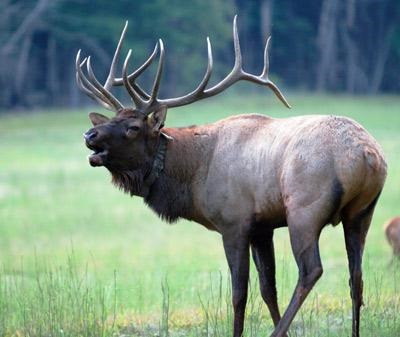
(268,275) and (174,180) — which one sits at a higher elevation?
(174,180)

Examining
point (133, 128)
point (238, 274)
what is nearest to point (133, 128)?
point (133, 128)

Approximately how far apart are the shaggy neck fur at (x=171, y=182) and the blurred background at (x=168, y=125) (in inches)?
23.1

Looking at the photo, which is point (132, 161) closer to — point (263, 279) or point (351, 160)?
point (263, 279)

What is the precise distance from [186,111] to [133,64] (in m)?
5.64

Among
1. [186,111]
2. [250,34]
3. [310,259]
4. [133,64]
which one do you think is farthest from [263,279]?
[250,34]

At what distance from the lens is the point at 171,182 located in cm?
829

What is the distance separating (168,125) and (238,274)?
29.7m

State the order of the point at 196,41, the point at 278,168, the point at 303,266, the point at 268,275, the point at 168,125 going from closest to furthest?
the point at 303,266, the point at 278,168, the point at 268,275, the point at 168,125, the point at 196,41

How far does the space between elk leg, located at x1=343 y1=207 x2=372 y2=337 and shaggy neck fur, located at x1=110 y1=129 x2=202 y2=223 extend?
1.26 meters

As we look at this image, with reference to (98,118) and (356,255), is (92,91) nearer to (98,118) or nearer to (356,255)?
(98,118)

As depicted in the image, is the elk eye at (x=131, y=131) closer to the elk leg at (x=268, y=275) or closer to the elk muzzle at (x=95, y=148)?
the elk muzzle at (x=95, y=148)

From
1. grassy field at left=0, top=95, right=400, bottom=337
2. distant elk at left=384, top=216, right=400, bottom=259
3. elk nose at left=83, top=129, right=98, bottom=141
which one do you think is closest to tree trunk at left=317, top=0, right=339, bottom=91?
grassy field at left=0, top=95, right=400, bottom=337

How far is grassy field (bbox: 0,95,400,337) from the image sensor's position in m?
8.35

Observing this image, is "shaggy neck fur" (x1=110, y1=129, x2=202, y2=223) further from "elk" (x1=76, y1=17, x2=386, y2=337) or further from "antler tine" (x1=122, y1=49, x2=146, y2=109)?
"antler tine" (x1=122, y1=49, x2=146, y2=109)
